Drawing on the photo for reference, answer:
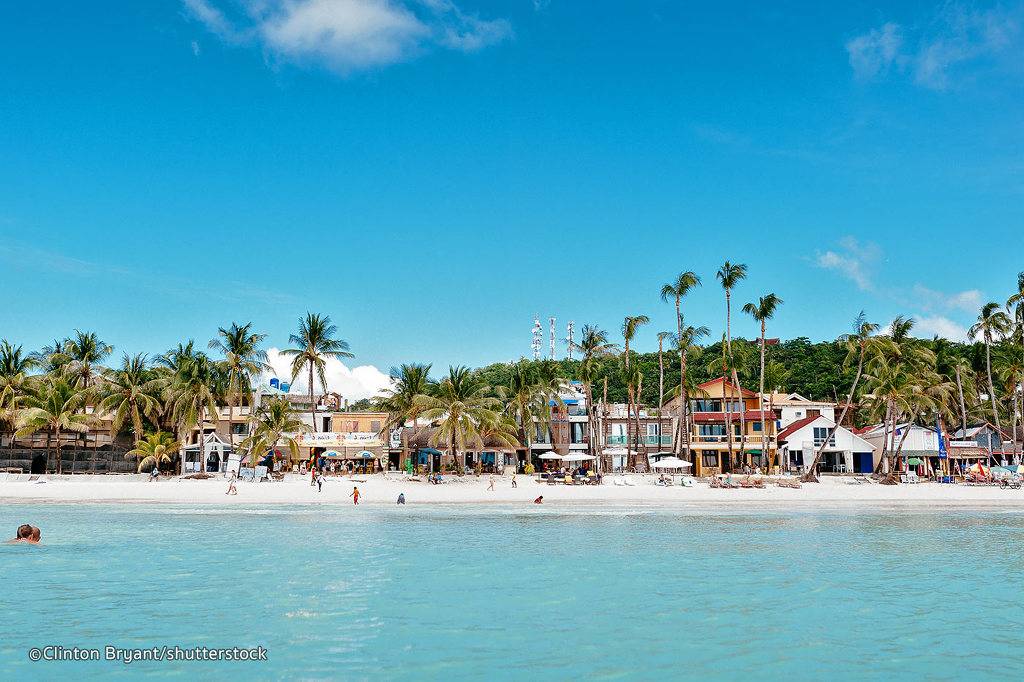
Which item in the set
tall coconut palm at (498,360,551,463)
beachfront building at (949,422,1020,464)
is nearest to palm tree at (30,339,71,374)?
tall coconut palm at (498,360,551,463)

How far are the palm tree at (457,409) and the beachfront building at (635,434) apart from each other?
15351mm

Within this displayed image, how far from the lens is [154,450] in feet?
163

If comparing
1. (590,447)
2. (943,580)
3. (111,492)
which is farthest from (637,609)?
(590,447)

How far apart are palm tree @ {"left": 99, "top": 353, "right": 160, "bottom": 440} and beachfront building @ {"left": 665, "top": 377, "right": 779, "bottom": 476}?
3842cm

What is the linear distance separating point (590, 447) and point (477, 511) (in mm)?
28527

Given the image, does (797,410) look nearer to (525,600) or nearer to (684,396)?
(684,396)

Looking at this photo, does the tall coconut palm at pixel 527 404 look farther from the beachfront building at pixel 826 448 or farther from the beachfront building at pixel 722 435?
the beachfront building at pixel 826 448

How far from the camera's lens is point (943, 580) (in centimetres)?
1917

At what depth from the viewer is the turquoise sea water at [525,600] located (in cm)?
1212

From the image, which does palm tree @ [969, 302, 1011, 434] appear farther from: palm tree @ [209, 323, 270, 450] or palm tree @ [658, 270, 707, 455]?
palm tree @ [209, 323, 270, 450]

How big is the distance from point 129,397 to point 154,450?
4705mm

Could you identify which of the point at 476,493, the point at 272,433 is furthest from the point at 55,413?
the point at 476,493

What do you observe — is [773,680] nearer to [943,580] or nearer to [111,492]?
[943,580]

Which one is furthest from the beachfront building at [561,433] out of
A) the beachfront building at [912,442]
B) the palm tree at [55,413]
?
the palm tree at [55,413]
